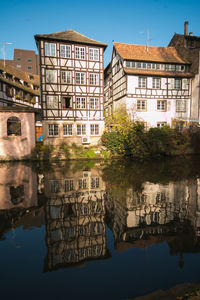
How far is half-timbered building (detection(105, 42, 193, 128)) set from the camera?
24047mm

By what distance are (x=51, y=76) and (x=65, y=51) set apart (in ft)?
11.5

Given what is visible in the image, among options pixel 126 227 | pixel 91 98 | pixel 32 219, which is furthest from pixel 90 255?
pixel 91 98

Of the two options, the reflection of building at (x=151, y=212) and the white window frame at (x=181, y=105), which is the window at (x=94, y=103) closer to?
the white window frame at (x=181, y=105)

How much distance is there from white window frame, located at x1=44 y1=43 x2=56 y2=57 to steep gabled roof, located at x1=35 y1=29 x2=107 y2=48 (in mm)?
697

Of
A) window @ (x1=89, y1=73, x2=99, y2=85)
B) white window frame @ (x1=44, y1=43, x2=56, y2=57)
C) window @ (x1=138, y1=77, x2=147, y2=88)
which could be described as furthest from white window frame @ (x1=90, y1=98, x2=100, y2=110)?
white window frame @ (x1=44, y1=43, x2=56, y2=57)

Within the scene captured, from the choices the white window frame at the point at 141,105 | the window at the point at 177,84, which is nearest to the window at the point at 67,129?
the white window frame at the point at 141,105

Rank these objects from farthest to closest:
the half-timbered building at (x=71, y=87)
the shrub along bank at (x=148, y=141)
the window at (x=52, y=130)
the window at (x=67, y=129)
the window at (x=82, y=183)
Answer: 1. the window at (x=67, y=129)
2. the window at (x=52, y=130)
3. the half-timbered building at (x=71, y=87)
4. the shrub along bank at (x=148, y=141)
5. the window at (x=82, y=183)

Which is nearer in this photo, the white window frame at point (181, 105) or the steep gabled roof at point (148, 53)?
the steep gabled roof at point (148, 53)

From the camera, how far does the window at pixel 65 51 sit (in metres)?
21.0

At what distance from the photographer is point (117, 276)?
334 centimetres

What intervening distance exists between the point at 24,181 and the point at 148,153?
13.3 metres

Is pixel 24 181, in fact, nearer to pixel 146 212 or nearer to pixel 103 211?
pixel 103 211

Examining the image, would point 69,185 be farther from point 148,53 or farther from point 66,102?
point 148,53

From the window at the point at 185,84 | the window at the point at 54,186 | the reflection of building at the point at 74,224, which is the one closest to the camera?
the reflection of building at the point at 74,224
